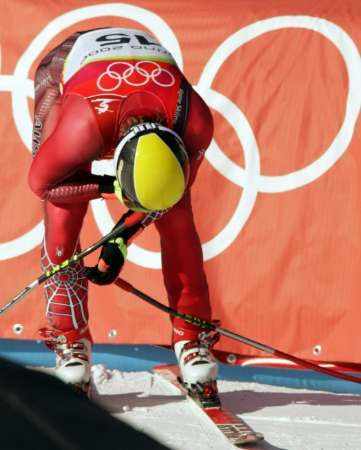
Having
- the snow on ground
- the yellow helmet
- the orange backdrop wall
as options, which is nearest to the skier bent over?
the yellow helmet

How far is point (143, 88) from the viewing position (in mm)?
3742

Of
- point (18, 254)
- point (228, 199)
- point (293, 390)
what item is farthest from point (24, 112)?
point (293, 390)

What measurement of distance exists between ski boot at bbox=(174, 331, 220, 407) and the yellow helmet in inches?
31.1

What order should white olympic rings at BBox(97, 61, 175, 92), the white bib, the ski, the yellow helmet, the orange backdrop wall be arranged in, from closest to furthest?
the yellow helmet < the ski < white olympic rings at BBox(97, 61, 175, 92) < the white bib < the orange backdrop wall

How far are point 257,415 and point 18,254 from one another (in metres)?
1.53

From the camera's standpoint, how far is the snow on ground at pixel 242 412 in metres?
3.68

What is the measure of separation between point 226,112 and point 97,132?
4.56 feet

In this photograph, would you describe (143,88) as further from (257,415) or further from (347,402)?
(347,402)

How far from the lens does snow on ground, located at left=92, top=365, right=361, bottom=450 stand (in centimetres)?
368

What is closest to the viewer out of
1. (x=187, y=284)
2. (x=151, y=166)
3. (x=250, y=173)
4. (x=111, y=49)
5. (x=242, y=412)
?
(x=151, y=166)

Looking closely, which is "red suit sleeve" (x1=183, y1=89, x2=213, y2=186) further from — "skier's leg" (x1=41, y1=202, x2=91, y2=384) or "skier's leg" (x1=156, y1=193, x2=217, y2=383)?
"skier's leg" (x1=41, y1=202, x2=91, y2=384)

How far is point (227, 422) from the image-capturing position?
384 centimetres

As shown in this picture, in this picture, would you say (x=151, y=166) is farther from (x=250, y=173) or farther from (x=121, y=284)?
(x=250, y=173)

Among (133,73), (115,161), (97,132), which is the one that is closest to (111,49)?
(133,73)
